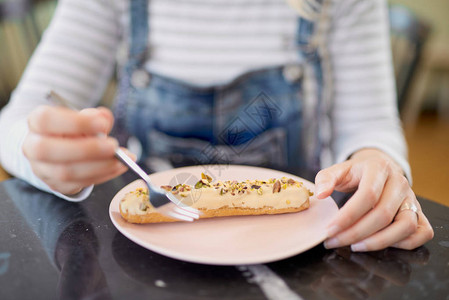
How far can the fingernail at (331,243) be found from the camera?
0.41m

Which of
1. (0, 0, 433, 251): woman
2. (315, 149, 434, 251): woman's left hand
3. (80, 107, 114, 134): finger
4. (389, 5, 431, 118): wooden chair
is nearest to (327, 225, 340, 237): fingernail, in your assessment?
(315, 149, 434, 251): woman's left hand

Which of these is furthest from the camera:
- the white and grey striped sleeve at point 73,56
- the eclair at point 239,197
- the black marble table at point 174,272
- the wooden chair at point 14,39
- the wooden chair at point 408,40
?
the wooden chair at point 14,39

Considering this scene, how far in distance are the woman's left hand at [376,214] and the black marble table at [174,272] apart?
0.01 meters

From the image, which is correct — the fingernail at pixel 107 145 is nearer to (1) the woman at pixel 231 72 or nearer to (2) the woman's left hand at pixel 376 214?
(2) the woman's left hand at pixel 376 214

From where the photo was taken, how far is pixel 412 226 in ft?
1.39

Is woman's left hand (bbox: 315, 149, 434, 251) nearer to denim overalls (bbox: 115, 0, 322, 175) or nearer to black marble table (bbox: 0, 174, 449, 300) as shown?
black marble table (bbox: 0, 174, 449, 300)

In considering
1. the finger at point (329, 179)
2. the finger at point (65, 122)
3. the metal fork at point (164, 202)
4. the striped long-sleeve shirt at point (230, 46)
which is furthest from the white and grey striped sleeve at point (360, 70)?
the finger at point (65, 122)

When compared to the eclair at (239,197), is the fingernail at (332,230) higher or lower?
higher

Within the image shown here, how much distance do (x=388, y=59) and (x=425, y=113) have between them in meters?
2.37

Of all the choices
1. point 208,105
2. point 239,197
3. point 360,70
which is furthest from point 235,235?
point 360,70

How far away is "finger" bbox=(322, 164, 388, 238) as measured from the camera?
41cm

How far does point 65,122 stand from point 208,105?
458mm

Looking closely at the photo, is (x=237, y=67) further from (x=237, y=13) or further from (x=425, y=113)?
(x=425, y=113)

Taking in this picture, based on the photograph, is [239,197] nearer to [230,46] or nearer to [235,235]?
[235,235]
